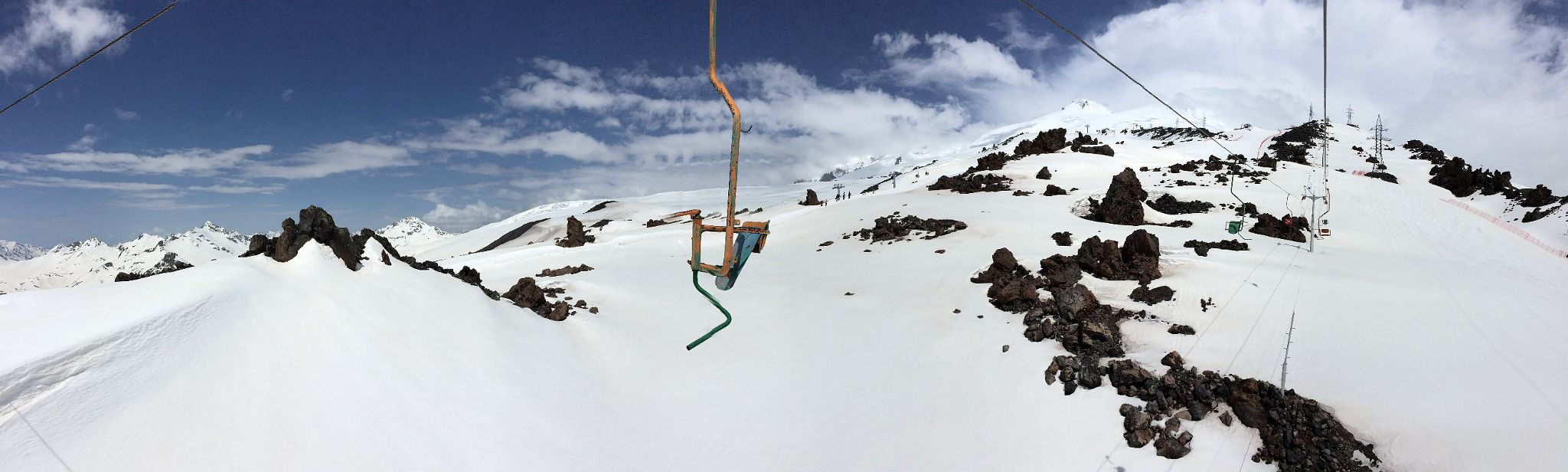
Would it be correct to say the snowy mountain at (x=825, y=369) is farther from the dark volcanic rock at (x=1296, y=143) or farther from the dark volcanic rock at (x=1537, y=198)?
the dark volcanic rock at (x=1296, y=143)

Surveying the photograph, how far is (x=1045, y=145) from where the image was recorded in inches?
2162

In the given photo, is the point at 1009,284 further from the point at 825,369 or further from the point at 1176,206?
the point at 1176,206

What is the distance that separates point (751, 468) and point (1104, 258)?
11509mm

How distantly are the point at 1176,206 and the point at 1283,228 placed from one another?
27.0ft

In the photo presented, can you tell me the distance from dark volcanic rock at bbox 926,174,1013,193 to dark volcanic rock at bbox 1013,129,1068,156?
1424cm

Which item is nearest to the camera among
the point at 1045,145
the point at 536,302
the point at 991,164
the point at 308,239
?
the point at 308,239

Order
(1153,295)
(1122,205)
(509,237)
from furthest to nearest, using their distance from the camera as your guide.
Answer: (509,237) → (1122,205) → (1153,295)

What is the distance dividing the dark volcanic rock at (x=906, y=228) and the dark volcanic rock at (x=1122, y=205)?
7.54 meters

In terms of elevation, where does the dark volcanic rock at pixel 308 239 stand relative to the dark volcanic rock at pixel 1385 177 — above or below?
below

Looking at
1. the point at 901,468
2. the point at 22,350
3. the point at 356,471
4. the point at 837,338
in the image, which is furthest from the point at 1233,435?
the point at 22,350

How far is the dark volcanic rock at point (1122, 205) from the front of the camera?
26.9 meters

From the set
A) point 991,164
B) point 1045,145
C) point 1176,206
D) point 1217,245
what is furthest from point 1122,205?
point 1045,145

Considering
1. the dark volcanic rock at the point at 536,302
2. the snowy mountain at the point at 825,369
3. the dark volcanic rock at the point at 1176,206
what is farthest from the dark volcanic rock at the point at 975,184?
the dark volcanic rock at the point at 536,302

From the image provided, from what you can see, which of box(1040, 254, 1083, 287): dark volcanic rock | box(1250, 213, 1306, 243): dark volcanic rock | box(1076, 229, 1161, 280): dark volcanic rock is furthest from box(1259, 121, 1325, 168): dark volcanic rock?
box(1040, 254, 1083, 287): dark volcanic rock
